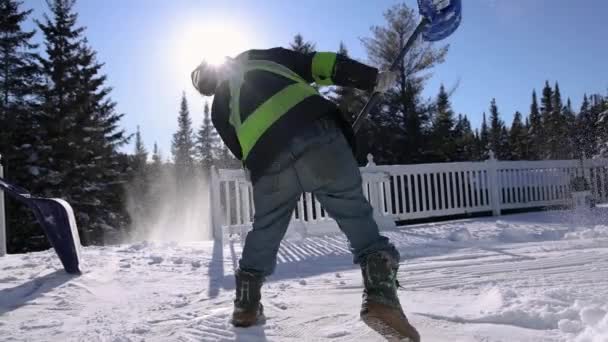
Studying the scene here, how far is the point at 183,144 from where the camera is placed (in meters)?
49.3

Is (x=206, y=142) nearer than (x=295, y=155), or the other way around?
(x=295, y=155)

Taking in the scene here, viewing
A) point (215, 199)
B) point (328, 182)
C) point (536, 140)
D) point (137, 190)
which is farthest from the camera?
point (536, 140)

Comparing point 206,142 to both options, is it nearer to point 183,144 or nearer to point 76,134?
point 183,144

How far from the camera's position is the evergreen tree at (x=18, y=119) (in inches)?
612

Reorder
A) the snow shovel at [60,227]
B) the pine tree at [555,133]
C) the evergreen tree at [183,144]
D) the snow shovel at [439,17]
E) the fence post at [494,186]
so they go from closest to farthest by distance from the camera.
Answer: the snow shovel at [439,17]
the snow shovel at [60,227]
the fence post at [494,186]
the pine tree at [555,133]
the evergreen tree at [183,144]

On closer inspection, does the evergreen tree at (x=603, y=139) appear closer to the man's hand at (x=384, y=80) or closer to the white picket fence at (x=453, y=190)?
the white picket fence at (x=453, y=190)

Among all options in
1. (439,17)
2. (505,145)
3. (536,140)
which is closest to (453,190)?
(439,17)

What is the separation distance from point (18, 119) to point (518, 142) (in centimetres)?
3953

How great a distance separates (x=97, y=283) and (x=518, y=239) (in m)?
4.02

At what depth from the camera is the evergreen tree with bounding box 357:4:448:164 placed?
17.2 metres

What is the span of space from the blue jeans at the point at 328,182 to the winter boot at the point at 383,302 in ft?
0.15

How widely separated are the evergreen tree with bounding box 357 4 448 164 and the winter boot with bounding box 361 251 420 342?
15.9 m

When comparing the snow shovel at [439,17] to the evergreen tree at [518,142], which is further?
the evergreen tree at [518,142]

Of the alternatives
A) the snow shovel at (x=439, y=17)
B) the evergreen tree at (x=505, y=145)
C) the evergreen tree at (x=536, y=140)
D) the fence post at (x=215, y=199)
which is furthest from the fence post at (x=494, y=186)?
the evergreen tree at (x=505, y=145)
